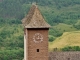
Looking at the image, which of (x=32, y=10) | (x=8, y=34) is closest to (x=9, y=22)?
(x=8, y=34)

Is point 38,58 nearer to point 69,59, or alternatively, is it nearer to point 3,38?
point 69,59

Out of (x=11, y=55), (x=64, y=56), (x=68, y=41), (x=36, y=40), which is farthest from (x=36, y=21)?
(x=11, y=55)

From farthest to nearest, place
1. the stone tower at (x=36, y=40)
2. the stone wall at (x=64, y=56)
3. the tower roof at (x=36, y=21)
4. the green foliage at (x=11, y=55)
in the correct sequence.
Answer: the green foliage at (x=11, y=55) → the stone wall at (x=64, y=56) → the tower roof at (x=36, y=21) → the stone tower at (x=36, y=40)

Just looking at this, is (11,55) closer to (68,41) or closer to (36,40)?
(68,41)

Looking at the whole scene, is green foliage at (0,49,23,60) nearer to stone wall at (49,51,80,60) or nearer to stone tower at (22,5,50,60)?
stone wall at (49,51,80,60)

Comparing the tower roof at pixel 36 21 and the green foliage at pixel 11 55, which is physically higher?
the green foliage at pixel 11 55

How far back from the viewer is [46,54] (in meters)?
37.2

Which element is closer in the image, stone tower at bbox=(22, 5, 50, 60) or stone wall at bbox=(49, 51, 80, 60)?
stone tower at bbox=(22, 5, 50, 60)

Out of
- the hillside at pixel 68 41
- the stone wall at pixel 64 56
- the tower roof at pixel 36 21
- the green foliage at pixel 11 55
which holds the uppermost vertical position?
the hillside at pixel 68 41

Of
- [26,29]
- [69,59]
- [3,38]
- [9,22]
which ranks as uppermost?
[9,22]

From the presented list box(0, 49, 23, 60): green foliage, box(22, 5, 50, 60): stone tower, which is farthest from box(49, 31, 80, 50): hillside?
box(22, 5, 50, 60): stone tower

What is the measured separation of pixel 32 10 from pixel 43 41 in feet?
11.2

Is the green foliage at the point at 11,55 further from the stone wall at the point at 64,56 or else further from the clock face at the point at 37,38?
the clock face at the point at 37,38

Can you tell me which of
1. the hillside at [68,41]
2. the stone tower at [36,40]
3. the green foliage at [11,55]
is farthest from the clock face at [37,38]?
the hillside at [68,41]
